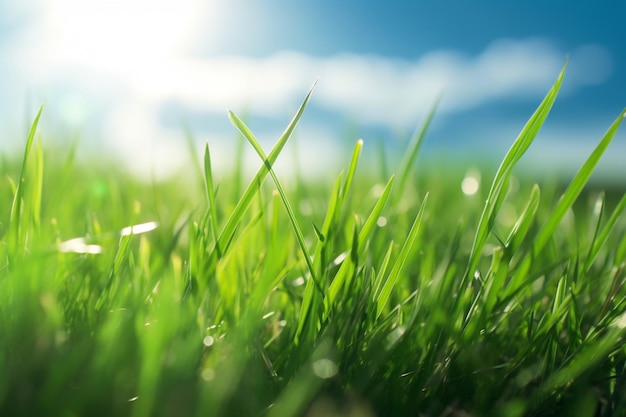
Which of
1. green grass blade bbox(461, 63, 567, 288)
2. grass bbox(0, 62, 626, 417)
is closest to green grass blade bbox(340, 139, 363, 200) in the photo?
grass bbox(0, 62, 626, 417)

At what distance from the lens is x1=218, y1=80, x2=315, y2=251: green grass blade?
61 cm

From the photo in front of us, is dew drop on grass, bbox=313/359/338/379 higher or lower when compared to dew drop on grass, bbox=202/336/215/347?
higher

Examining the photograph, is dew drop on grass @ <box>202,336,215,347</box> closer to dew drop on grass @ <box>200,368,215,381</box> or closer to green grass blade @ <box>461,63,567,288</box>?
dew drop on grass @ <box>200,368,215,381</box>

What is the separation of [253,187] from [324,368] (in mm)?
199

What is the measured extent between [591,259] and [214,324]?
17.4 inches

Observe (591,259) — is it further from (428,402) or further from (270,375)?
(270,375)

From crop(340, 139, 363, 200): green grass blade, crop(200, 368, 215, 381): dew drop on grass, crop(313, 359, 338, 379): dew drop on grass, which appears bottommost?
crop(200, 368, 215, 381): dew drop on grass

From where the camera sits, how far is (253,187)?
0.62m

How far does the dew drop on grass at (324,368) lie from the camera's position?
1.71 ft

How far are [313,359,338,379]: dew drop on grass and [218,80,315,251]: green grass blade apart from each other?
0.18m

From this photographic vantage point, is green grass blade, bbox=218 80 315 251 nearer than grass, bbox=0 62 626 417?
No

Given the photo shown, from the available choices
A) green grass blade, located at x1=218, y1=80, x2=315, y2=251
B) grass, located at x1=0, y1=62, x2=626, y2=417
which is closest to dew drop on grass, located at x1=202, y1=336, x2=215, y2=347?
grass, located at x1=0, y1=62, x2=626, y2=417

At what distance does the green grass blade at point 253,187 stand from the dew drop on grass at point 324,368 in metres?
0.18

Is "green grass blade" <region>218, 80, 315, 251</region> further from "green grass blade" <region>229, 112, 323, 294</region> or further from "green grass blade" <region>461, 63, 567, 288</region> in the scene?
"green grass blade" <region>461, 63, 567, 288</region>
